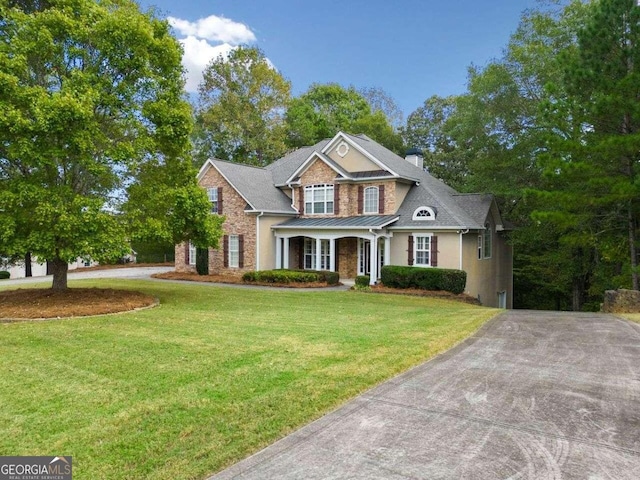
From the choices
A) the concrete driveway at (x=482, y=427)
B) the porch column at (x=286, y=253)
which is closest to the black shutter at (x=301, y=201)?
the porch column at (x=286, y=253)

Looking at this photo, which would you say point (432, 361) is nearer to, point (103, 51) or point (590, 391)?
point (590, 391)

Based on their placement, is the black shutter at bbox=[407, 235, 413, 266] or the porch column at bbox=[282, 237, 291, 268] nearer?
the black shutter at bbox=[407, 235, 413, 266]

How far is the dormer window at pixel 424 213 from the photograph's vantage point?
1888cm

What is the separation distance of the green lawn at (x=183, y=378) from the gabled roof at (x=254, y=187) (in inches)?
481

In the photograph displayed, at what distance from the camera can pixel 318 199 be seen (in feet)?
74.0

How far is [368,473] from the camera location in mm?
3381

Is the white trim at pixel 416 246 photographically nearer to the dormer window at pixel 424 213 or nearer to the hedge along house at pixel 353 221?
the hedge along house at pixel 353 221

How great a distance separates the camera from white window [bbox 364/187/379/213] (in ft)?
69.6

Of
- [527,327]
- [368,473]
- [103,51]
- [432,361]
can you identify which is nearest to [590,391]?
[432,361]

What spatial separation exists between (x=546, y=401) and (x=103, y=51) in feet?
39.8

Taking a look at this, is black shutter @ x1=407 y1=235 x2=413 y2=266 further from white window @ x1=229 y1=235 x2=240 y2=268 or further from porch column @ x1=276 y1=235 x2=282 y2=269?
white window @ x1=229 y1=235 x2=240 y2=268

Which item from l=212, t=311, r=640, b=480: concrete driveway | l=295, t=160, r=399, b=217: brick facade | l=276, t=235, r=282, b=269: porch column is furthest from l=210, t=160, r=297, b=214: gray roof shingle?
l=212, t=311, r=640, b=480: concrete driveway

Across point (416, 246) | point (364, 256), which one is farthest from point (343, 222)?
point (416, 246)

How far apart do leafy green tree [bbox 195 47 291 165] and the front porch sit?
1433 centimetres
